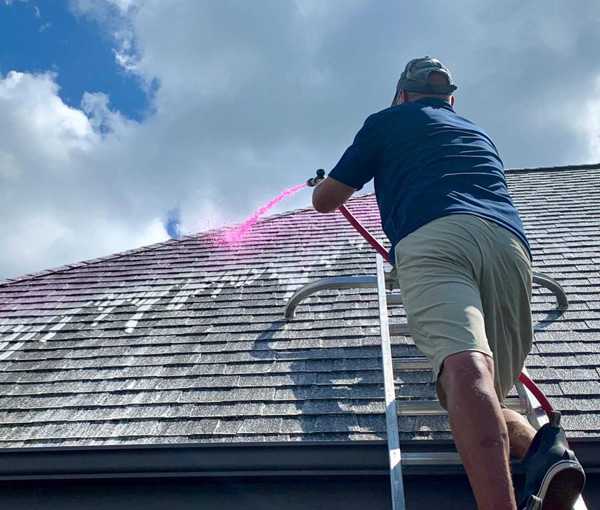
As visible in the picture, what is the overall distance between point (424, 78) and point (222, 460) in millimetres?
2078

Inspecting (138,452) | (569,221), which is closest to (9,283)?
(138,452)

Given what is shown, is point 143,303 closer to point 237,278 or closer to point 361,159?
point 237,278

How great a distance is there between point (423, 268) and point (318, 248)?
138 inches

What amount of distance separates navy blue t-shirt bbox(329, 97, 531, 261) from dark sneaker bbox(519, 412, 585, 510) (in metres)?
0.73

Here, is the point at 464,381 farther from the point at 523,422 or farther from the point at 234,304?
the point at 234,304

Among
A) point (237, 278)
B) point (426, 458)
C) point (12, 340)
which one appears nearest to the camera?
point (426, 458)

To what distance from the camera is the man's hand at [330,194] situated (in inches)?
93.4

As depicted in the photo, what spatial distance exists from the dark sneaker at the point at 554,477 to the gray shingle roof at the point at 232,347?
109 cm

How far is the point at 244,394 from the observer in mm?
3125

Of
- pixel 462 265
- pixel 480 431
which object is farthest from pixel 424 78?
Answer: pixel 480 431

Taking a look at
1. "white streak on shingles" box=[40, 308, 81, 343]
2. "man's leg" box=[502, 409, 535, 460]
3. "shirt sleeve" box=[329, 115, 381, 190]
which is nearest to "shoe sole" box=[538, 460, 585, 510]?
"man's leg" box=[502, 409, 535, 460]

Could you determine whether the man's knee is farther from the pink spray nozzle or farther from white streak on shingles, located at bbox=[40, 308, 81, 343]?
white streak on shingles, located at bbox=[40, 308, 81, 343]

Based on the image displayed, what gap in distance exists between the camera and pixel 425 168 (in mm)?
2078

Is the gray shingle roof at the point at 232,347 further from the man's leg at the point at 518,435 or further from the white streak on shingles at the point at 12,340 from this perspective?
the man's leg at the point at 518,435
